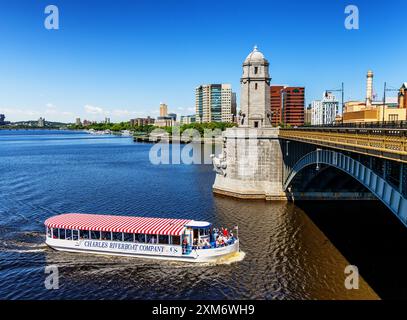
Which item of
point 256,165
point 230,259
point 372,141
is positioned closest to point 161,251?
point 230,259

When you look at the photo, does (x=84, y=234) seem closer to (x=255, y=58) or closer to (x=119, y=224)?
(x=119, y=224)

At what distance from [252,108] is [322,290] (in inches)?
1605

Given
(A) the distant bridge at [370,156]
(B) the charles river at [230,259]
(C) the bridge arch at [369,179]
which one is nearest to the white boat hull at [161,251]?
(B) the charles river at [230,259]

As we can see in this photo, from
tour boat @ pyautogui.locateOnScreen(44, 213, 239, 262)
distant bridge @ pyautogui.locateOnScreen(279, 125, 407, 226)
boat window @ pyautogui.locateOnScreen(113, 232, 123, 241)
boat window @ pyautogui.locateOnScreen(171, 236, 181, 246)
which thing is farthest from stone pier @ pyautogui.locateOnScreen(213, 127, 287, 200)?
boat window @ pyautogui.locateOnScreen(113, 232, 123, 241)

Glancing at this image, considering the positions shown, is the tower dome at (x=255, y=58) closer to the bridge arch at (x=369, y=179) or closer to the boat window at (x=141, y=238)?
the bridge arch at (x=369, y=179)

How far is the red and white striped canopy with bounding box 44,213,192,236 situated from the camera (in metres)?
38.0

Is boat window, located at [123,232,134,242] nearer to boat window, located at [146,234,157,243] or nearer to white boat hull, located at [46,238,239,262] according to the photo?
white boat hull, located at [46,238,239,262]

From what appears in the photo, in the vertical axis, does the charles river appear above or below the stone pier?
below

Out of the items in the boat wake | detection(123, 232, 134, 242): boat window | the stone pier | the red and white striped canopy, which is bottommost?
the boat wake

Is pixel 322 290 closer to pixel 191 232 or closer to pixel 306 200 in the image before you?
pixel 191 232

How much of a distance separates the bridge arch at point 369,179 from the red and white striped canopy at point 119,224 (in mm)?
15839

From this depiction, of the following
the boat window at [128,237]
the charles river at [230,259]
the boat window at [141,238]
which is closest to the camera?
the charles river at [230,259]

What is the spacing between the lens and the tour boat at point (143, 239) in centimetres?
3722

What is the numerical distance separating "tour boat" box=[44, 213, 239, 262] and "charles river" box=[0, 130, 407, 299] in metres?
0.91
